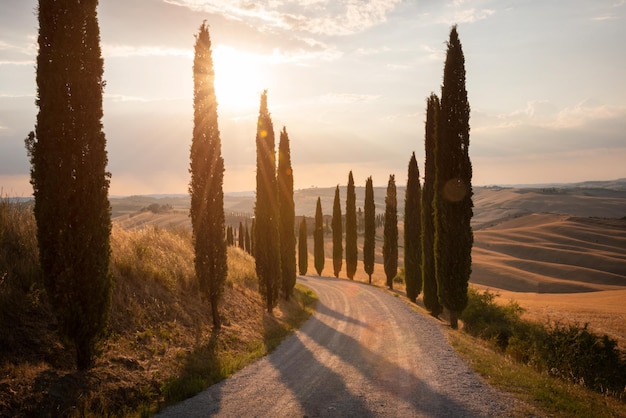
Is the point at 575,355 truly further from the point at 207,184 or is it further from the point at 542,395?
the point at 207,184

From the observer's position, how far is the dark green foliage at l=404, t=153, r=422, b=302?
3381 centimetres

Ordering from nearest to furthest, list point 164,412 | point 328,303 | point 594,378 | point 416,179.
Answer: point 164,412 < point 594,378 < point 328,303 < point 416,179

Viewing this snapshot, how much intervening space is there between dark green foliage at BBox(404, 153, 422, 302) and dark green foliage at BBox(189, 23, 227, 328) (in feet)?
69.9

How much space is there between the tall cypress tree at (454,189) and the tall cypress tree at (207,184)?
11.8 meters

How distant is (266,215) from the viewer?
22453mm

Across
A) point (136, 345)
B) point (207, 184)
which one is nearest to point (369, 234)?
point (207, 184)

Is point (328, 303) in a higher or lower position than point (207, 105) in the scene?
lower

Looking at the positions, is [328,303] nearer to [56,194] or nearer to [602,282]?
[56,194]

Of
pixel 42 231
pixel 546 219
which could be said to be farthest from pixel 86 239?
pixel 546 219

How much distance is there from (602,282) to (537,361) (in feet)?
225

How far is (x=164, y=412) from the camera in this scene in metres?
8.77

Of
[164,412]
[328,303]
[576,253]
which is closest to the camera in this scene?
[164,412]

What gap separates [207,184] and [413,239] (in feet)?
73.6

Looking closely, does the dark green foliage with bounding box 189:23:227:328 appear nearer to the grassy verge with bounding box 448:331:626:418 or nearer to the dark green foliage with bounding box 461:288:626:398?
the grassy verge with bounding box 448:331:626:418
